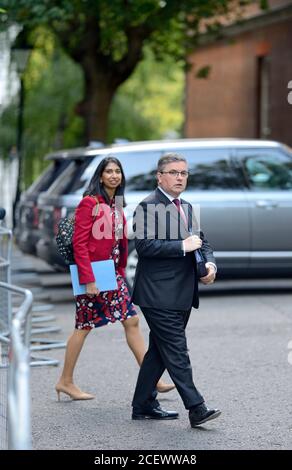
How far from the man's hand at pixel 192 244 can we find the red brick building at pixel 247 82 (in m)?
19.5

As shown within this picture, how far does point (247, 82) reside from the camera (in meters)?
30.9

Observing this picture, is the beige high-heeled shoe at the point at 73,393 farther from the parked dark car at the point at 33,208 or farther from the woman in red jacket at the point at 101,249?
the parked dark car at the point at 33,208

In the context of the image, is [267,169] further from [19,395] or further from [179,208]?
[19,395]

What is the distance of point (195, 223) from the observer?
7930 mm

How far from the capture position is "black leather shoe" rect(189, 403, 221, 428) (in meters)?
7.59

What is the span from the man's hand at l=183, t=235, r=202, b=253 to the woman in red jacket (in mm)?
1327

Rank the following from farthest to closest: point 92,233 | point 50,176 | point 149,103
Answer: point 149,103 → point 50,176 → point 92,233

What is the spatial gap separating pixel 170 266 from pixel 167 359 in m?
0.57

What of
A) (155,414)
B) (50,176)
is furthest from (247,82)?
(155,414)

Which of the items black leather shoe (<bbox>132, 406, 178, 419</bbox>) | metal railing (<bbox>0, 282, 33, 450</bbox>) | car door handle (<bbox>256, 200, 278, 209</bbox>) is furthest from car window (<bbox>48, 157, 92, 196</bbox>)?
metal railing (<bbox>0, 282, 33, 450</bbox>)

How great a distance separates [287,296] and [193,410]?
8.19 meters

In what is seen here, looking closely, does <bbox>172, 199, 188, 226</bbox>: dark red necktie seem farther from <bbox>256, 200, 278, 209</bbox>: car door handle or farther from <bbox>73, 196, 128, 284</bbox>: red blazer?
<bbox>256, 200, 278, 209</bbox>: car door handle

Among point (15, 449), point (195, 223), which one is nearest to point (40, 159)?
point (195, 223)

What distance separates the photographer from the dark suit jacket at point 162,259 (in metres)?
7.75
